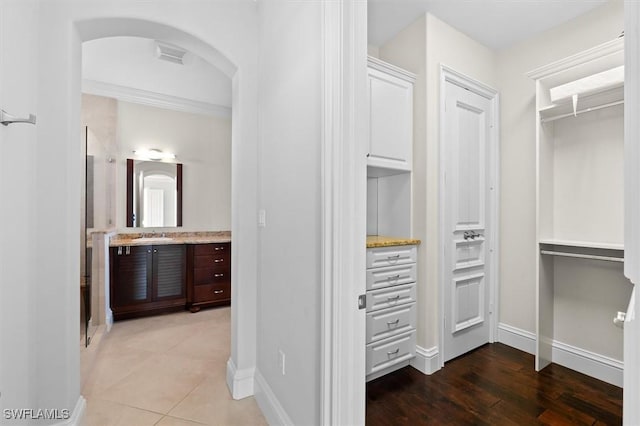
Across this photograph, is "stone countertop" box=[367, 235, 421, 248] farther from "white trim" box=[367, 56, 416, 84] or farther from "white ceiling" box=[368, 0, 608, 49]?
"white ceiling" box=[368, 0, 608, 49]

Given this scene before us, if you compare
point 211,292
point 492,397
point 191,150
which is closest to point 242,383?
point 492,397

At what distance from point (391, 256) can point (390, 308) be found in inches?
14.9

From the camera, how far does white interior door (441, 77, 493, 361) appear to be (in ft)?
8.21

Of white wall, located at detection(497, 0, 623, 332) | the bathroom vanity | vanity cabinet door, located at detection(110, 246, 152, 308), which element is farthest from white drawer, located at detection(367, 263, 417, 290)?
vanity cabinet door, located at detection(110, 246, 152, 308)

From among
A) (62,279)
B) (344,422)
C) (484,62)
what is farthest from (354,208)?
(484,62)

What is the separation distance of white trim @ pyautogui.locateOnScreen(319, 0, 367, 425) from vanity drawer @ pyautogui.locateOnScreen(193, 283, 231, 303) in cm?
297

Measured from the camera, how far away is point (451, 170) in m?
2.53

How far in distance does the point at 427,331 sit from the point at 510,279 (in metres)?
1.08

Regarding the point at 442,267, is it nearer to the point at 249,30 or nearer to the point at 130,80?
the point at 249,30

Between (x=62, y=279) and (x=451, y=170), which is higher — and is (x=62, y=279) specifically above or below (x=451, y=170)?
below

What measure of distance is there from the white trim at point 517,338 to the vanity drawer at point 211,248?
10.4ft

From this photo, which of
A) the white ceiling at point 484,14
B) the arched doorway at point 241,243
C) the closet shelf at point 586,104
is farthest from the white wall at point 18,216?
the closet shelf at point 586,104

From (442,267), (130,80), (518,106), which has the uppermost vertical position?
(130,80)

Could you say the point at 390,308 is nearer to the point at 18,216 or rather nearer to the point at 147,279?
the point at 18,216
